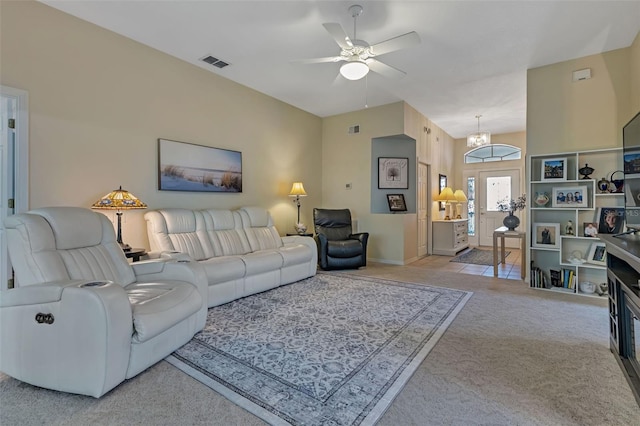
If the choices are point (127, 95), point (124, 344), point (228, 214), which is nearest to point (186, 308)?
point (124, 344)

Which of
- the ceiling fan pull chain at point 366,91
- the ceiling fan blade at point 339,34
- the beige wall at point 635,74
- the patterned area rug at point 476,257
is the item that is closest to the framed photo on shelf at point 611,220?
the beige wall at point 635,74

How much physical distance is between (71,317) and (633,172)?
149 inches

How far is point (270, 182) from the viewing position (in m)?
5.25

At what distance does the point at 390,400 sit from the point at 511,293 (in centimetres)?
283

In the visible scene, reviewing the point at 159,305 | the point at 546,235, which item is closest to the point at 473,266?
the point at 546,235

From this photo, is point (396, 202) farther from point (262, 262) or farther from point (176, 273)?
point (176, 273)

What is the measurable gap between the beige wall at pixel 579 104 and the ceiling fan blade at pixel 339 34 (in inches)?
114

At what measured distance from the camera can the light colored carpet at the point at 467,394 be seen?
153 cm

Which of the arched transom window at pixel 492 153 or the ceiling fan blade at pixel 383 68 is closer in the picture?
the ceiling fan blade at pixel 383 68

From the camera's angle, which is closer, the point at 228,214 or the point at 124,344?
the point at 124,344

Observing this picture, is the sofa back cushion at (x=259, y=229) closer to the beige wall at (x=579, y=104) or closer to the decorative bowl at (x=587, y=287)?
the beige wall at (x=579, y=104)

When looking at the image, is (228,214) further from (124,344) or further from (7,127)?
(124,344)

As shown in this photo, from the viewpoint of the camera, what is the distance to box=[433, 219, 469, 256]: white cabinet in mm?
6582

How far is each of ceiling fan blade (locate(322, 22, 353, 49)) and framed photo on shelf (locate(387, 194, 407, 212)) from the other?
3.71 meters
